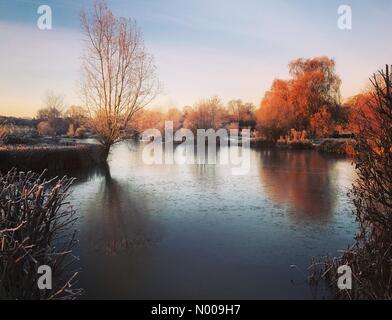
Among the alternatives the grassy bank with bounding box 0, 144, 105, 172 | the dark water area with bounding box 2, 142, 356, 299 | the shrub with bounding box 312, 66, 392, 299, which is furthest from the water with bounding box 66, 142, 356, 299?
the grassy bank with bounding box 0, 144, 105, 172

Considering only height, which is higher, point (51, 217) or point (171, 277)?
point (51, 217)

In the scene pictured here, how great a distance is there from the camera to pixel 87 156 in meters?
20.8

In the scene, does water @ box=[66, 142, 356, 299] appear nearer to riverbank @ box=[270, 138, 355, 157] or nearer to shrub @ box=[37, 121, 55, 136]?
riverbank @ box=[270, 138, 355, 157]

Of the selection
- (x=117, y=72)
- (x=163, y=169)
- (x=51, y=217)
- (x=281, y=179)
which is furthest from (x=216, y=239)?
(x=117, y=72)

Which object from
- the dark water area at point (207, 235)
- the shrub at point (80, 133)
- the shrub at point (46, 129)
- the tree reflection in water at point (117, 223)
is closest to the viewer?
the dark water area at point (207, 235)

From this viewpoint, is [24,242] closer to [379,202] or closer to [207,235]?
[379,202]

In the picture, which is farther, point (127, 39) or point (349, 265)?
point (127, 39)

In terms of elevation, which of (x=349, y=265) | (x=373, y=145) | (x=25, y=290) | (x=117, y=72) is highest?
(x=117, y=72)

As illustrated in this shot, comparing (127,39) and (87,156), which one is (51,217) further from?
(127,39)

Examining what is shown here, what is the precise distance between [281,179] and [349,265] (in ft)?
37.1

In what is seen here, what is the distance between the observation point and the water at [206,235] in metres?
5.81

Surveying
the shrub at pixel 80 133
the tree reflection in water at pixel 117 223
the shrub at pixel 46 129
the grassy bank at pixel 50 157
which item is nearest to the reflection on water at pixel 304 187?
the tree reflection in water at pixel 117 223

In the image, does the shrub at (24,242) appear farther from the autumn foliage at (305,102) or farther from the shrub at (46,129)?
the shrub at (46,129)

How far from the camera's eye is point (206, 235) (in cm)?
839
